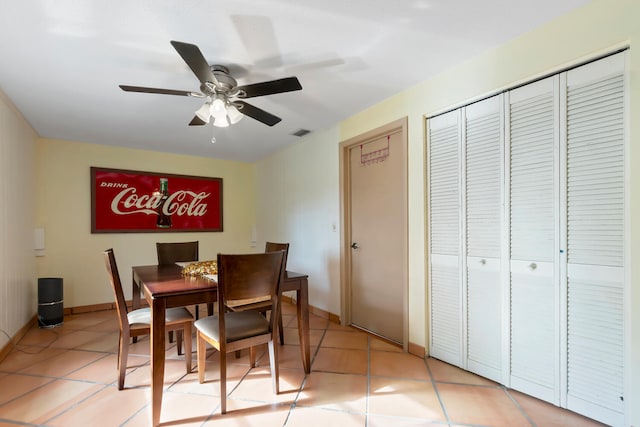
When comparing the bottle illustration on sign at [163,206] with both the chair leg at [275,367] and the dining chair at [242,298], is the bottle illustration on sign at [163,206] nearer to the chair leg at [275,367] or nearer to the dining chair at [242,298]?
the dining chair at [242,298]

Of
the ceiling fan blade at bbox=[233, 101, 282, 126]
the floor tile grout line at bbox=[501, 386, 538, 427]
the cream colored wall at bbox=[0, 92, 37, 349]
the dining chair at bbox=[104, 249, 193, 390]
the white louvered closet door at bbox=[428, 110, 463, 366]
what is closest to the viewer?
the floor tile grout line at bbox=[501, 386, 538, 427]

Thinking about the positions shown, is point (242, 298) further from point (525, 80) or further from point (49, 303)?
point (49, 303)

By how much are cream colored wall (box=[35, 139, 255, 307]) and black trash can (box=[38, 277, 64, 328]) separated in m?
0.53

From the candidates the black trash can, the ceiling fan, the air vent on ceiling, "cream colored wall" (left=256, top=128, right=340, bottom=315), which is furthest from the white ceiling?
the black trash can

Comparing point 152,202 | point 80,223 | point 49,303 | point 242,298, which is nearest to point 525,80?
point 242,298

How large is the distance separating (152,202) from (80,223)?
888mm

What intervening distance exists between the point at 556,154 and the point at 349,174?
1.94 meters

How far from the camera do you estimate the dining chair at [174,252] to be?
10.5 ft

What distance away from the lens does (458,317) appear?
231 centimetres

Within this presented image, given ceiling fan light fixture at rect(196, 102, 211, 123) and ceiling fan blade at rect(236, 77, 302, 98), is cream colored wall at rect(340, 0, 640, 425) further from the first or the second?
ceiling fan light fixture at rect(196, 102, 211, 123)

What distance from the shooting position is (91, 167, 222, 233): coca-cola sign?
13.6 ft

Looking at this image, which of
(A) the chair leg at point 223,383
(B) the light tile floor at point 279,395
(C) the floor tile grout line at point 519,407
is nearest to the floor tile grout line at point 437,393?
(B) the light tile floor at point 279,395

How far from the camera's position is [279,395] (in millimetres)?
1980

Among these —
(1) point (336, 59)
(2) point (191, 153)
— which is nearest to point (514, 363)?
(1) point (336, 59)
